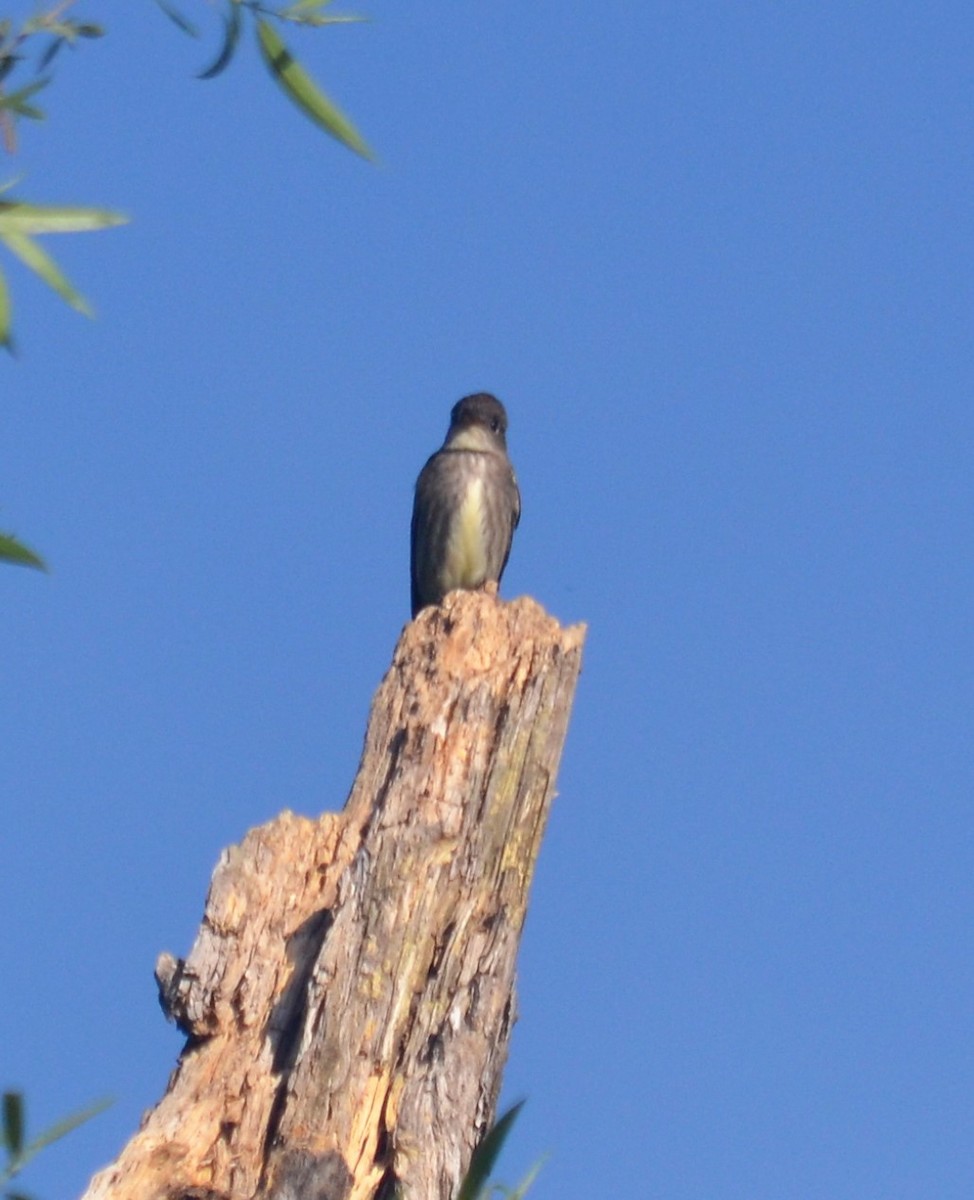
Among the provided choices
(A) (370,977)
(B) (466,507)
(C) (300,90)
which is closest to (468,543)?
(B) (466,507)

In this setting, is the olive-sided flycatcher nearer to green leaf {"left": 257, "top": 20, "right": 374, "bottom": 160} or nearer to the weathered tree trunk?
the weathered tree trunk

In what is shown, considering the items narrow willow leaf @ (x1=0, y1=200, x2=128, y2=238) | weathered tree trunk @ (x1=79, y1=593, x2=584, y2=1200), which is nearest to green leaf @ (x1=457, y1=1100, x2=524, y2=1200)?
narrow willow leaf @ (x1=0, y1=200, x2=128, y2=238)

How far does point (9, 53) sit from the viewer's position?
79.6 inches

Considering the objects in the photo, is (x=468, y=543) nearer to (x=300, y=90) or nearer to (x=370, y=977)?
(x=370, y=977)

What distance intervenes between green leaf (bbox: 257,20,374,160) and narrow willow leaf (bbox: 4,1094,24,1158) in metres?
1.21

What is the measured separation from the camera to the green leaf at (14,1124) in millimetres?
2117

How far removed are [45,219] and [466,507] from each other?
10196mm

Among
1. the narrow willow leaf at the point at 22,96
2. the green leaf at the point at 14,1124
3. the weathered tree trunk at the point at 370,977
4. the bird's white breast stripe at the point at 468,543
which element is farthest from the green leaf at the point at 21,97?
the bird's white breast stripe at the point at 468,543

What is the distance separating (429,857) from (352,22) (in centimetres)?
391

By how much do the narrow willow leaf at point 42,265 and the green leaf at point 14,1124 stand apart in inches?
36.3

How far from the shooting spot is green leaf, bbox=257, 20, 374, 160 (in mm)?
2289

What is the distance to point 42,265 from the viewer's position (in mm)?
2189

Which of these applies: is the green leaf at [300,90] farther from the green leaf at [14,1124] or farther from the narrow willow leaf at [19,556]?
the green leaf at [14,1124]

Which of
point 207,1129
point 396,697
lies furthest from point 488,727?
point 207,1129
